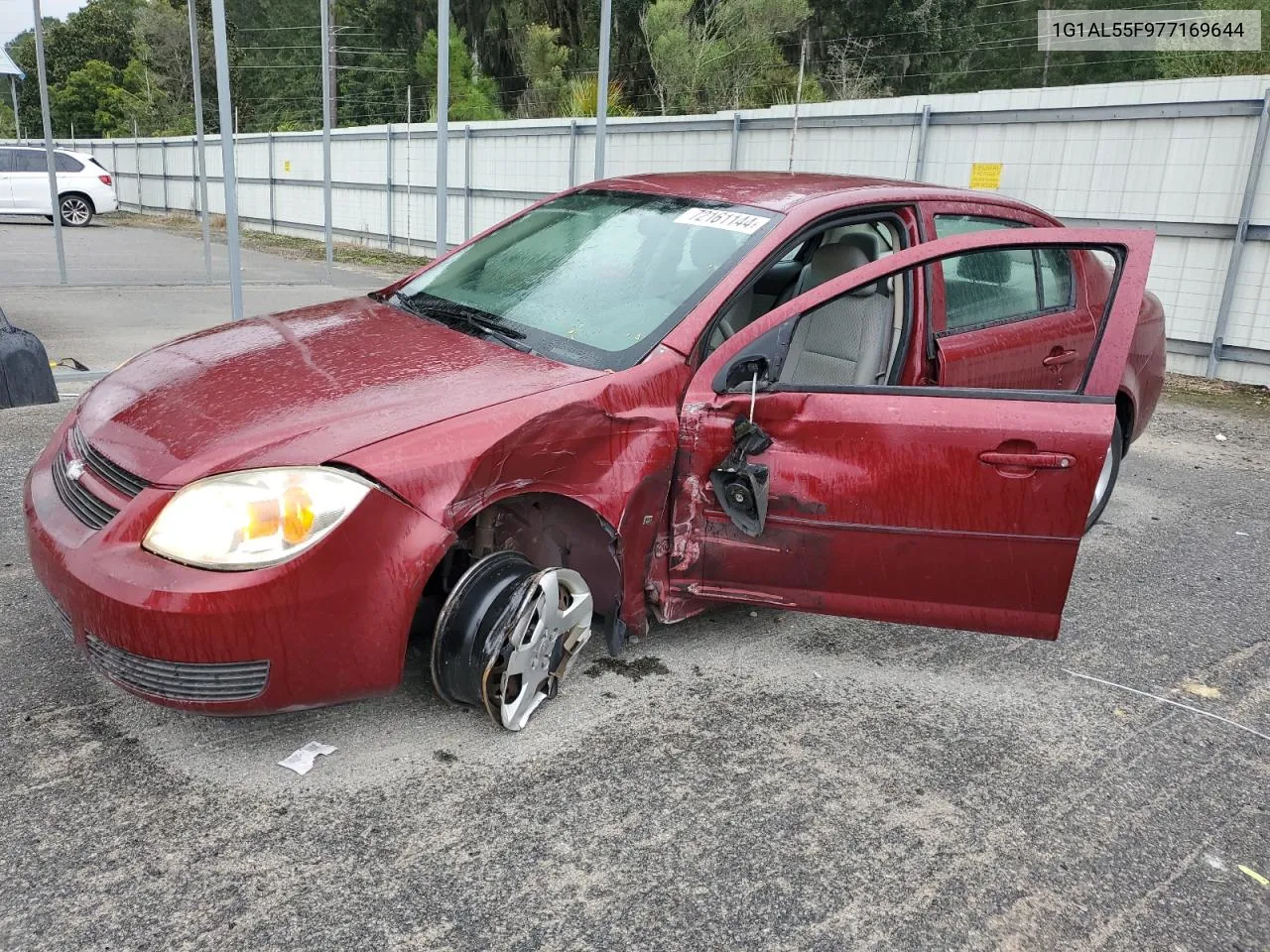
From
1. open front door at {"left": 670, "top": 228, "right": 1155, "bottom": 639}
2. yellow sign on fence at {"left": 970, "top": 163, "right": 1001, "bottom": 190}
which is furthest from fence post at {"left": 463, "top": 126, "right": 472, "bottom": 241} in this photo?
open front door at {"left": 670, "top": 228, "right": 1155, "bottom": 639}

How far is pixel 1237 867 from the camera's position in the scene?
2.38m

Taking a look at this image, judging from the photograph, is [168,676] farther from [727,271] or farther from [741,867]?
[727,271]

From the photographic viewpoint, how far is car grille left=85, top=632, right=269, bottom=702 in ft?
7.32

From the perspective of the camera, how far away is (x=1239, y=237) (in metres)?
8.37

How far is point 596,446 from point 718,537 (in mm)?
503

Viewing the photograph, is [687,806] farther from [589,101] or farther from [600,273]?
[589,101]

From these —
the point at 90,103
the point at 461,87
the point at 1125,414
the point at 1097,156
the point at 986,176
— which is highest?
the point at 461,87

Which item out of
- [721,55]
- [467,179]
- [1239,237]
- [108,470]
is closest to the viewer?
[108,470]

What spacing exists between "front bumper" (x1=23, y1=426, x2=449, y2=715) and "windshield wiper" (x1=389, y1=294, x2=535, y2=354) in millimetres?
833

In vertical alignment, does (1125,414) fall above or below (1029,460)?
below

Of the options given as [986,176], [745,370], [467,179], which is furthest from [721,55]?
[745,370]

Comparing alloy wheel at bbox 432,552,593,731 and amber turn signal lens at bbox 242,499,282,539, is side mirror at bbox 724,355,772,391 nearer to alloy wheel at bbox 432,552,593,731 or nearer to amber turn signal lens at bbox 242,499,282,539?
alloy wheel at bbox 432,552,593,731

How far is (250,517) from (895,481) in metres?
1.74

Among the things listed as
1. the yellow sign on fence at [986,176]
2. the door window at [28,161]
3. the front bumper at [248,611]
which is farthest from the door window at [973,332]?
the door window at [28,161]
